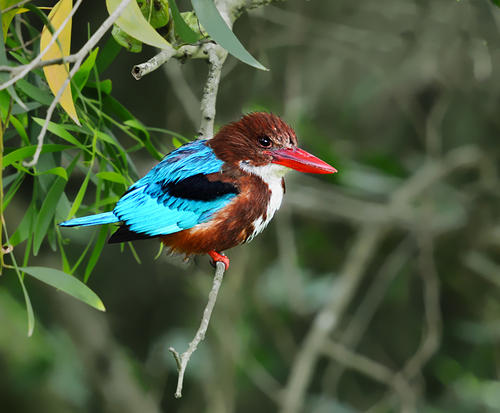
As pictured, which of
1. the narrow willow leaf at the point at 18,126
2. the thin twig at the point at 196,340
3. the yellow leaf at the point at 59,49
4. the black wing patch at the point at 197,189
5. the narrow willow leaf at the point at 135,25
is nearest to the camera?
the thin twig at the point at 196,340

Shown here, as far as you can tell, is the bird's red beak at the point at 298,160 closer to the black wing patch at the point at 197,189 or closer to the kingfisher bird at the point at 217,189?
the kingfisher bird at the point at 217,189

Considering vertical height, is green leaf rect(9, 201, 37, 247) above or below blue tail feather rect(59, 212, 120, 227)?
below

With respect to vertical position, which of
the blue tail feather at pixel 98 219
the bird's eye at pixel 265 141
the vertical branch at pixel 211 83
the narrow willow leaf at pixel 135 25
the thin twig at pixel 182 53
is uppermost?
the narrow willow leaf at pixel 135 25

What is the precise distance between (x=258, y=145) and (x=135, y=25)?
2.16ft

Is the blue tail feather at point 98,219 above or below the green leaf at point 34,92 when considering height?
below

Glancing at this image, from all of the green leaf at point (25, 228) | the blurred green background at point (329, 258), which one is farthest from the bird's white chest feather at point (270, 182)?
the blurred green background at point (329, 258)

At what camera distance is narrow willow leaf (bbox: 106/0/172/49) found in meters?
1.41

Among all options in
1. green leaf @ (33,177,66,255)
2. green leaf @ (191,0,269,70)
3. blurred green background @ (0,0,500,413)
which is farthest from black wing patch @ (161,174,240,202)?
blurred green background @ (0,0,500,413)

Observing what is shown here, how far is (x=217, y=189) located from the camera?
75.9 inches

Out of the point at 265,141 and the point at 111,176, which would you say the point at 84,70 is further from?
the point at 265,141

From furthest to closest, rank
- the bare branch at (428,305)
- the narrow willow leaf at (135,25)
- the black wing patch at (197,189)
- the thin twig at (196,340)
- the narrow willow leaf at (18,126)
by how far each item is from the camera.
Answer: the bare branch at (428,305)
the black wing patch at (197,189)
the narrow willow leaf at (18,126)
the narrow willow leaf at (135,25)
the thin twig at (196,340)

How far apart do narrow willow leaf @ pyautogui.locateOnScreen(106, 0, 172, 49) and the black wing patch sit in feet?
1.83

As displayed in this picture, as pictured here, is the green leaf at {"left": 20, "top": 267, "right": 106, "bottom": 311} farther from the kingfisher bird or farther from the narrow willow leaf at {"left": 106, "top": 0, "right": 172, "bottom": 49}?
the narrow willow leaf at {"left": 106, "top": 0, "right": 172, "bottom": 49}

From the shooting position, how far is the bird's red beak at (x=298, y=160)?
74.3 inches
